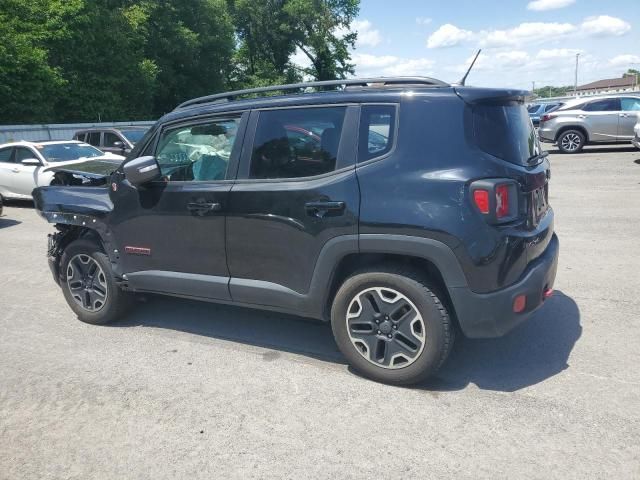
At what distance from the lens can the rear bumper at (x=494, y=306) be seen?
10.4ft

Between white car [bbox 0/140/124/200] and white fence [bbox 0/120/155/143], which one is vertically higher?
white fence [bbox 0/120/155/143]

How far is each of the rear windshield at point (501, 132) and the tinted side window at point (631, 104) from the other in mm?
14740

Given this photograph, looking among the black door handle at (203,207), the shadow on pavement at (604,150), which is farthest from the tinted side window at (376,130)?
the shadow on pavement at (604,150)

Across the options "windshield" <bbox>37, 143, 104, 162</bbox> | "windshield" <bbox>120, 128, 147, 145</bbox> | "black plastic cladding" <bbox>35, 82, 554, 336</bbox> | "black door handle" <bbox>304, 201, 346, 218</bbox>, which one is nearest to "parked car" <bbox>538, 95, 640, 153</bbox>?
"windshield" <bbox>120, 128, 147, 145</bbox>

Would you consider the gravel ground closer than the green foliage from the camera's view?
Yes

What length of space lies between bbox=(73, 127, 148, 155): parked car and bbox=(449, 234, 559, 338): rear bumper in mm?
12858

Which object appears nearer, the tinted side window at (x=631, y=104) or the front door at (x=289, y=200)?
the front door at (x=289, y=200)

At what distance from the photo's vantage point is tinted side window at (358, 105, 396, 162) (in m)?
3.38

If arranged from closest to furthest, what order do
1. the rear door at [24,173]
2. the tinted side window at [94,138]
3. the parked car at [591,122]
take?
the rear door at [24,173], the tinted side window at [94,138], the parked car at [591,122]

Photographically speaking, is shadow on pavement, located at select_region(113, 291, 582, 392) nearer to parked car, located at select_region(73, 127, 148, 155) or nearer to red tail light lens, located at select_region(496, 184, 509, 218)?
red tail light lens, located at select_region(496, 184, 509, 218)

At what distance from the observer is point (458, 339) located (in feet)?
13.8

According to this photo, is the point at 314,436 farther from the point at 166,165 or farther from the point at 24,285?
the point at 24,285

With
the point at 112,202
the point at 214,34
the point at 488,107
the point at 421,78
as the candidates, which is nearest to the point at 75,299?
the point at 112,202

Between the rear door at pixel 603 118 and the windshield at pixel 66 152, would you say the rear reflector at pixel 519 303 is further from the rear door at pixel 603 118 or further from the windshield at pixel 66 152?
the rear door at pixel 603 118
